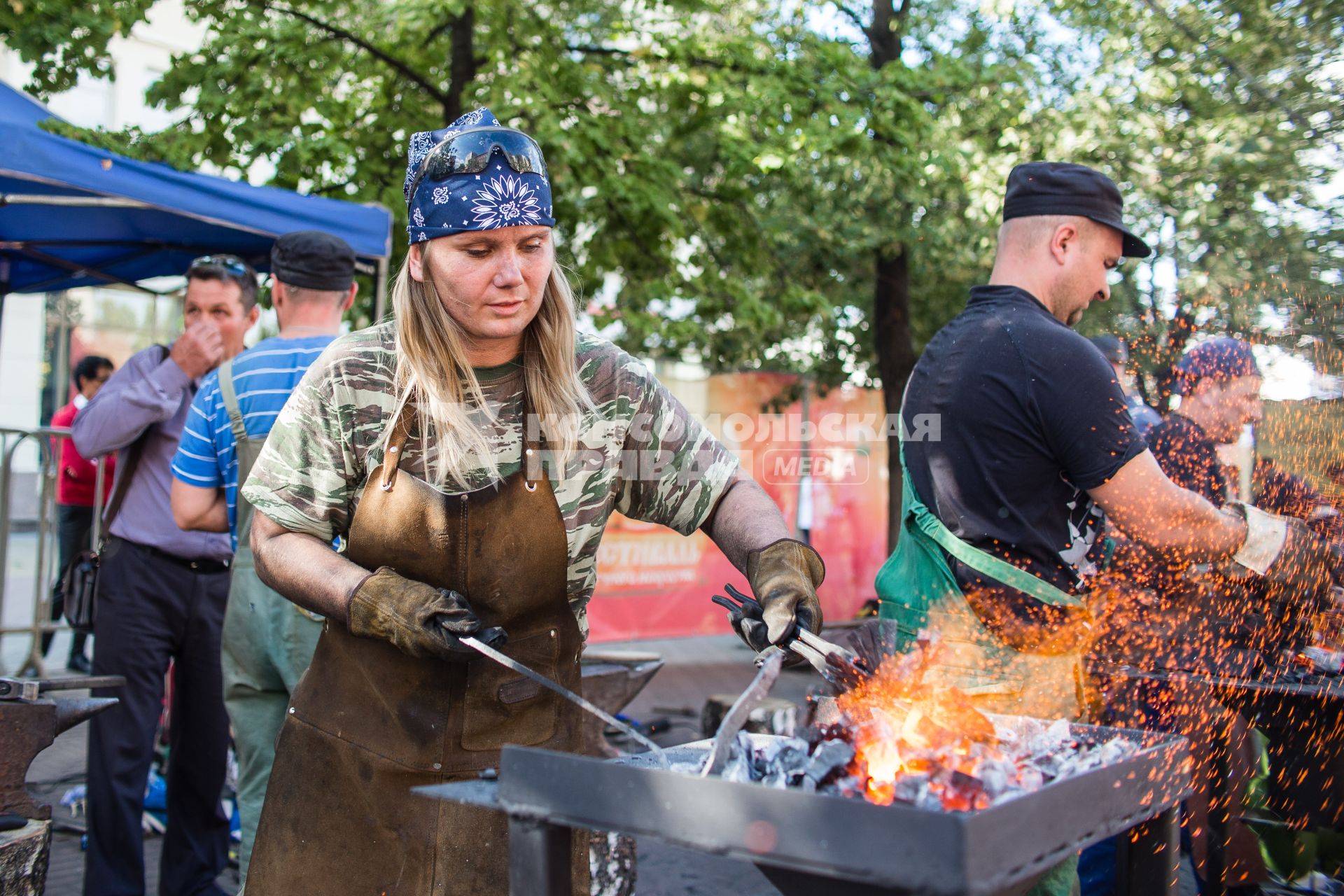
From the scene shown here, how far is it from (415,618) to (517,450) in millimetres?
467

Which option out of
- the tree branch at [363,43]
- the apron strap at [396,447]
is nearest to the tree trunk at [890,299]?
the tree branch at [363,43]

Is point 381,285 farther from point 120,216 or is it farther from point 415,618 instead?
point 415,618

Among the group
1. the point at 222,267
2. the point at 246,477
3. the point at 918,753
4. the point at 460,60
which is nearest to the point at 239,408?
the point at 246,477

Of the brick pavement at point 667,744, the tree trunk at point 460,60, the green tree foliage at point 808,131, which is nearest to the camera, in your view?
the brick pavement at point 667,744

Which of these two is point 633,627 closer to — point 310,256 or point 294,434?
point 310,256

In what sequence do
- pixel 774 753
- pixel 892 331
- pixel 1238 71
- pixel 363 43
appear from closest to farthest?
pixel 774 753 → pixel 363 43 → pixel 1238 71 → pixel 892 331

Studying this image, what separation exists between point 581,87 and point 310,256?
4.36m

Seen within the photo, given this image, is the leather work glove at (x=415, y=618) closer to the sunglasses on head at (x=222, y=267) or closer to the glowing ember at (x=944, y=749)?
the glowing ember at (x=944, y=749)

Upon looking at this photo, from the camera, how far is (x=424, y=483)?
80.7 inches

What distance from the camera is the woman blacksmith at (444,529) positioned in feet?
6.63

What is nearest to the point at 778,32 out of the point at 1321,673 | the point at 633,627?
the point at 633,627

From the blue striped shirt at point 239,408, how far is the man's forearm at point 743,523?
1.63 metres

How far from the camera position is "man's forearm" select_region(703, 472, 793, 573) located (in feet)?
6.99

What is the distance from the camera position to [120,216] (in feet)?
20.2
